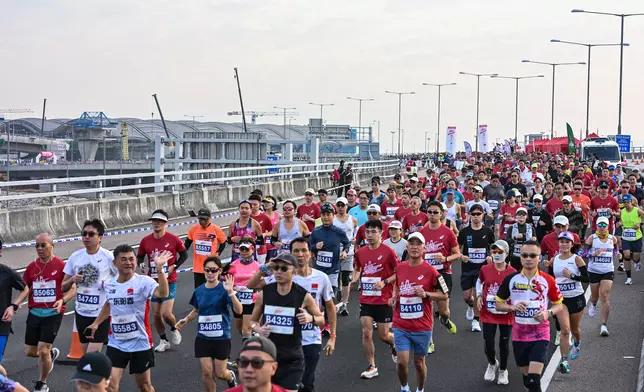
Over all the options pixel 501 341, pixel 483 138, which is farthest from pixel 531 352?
pixel 483 138

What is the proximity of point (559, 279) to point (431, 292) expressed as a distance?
7.94 feet

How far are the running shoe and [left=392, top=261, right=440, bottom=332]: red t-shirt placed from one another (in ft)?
3.54

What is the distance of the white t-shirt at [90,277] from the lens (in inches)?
381

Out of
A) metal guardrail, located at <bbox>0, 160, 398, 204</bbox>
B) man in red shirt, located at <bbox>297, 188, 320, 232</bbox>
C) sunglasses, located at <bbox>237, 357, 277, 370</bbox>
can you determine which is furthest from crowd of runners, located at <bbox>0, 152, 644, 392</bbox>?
metal guardrail, located at <bbox>0, 160, 398, 204</bbox>

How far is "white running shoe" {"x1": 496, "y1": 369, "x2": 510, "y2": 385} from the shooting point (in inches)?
403

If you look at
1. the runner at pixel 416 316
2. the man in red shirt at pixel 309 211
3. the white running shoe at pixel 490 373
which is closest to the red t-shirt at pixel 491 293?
the white running shoe at pixel 490 373

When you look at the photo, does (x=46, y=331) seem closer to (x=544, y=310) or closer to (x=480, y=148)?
(x=544, y=310)

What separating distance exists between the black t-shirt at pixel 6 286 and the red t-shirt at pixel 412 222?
702 centimetres

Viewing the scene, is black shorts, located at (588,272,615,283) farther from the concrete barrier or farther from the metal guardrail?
the concrete barrier

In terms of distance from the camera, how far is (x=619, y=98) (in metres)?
54.0

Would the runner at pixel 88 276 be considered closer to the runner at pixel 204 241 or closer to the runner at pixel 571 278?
the runner at pixel 204 241

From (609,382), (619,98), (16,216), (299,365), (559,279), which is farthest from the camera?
(619,98)

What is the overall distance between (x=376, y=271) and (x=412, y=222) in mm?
4710

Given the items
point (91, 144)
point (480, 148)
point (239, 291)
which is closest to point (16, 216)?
point (239, 291)
